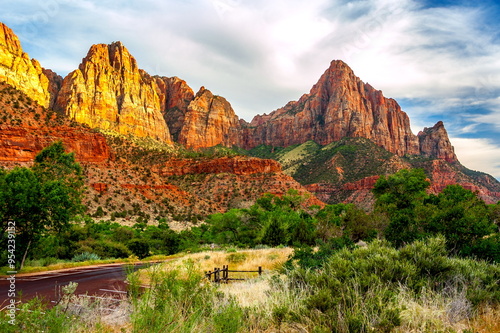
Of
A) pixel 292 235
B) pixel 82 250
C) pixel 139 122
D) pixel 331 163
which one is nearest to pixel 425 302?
pixel 292 235

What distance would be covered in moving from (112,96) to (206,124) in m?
61.1

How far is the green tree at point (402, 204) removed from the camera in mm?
16016

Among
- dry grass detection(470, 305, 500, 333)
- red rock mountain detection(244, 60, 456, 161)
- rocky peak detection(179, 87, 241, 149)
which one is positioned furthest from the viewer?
rocky peak detection(179, 87, 241, 149)

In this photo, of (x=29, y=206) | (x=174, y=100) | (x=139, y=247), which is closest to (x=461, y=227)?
(x=29, y=206)

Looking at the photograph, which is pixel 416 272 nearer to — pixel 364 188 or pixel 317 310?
pixel 317 310

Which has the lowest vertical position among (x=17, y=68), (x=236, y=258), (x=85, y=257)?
(x=85, y=257)

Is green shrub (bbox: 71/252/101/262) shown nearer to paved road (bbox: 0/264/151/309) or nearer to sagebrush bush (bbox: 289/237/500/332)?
paved road (bbox: 0/264/151/309)

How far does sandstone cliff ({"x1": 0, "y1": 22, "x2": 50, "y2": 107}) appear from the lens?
91875 millimetres

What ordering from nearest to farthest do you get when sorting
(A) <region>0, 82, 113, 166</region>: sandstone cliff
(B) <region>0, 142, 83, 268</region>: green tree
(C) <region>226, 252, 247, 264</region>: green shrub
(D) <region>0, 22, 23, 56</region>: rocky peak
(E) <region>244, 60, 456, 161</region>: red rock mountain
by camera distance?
(B) <region>0, 142, 83, 268</region>: green tree, (C) <region>226, 252, 247, 264</region>: green shrub, (A) <region>0, 82, 113, 166</region>: sandstone cliff, (D) <region>0, 22, 23, 56</region>: rocky peak, (E) <region>244, 60, 456, 161</region>: red rock mountain

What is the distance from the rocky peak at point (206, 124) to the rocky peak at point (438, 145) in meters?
127

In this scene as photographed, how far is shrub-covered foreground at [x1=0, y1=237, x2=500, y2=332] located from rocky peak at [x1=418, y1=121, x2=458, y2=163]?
212 metres

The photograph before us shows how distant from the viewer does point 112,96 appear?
13038cm

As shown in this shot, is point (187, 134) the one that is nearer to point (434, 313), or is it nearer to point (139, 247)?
point (139, 247)

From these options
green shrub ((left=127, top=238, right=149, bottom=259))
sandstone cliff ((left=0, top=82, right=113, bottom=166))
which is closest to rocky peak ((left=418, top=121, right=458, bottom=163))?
sandstone cliff ((left=0, top=82, right=113, bottom=166))
